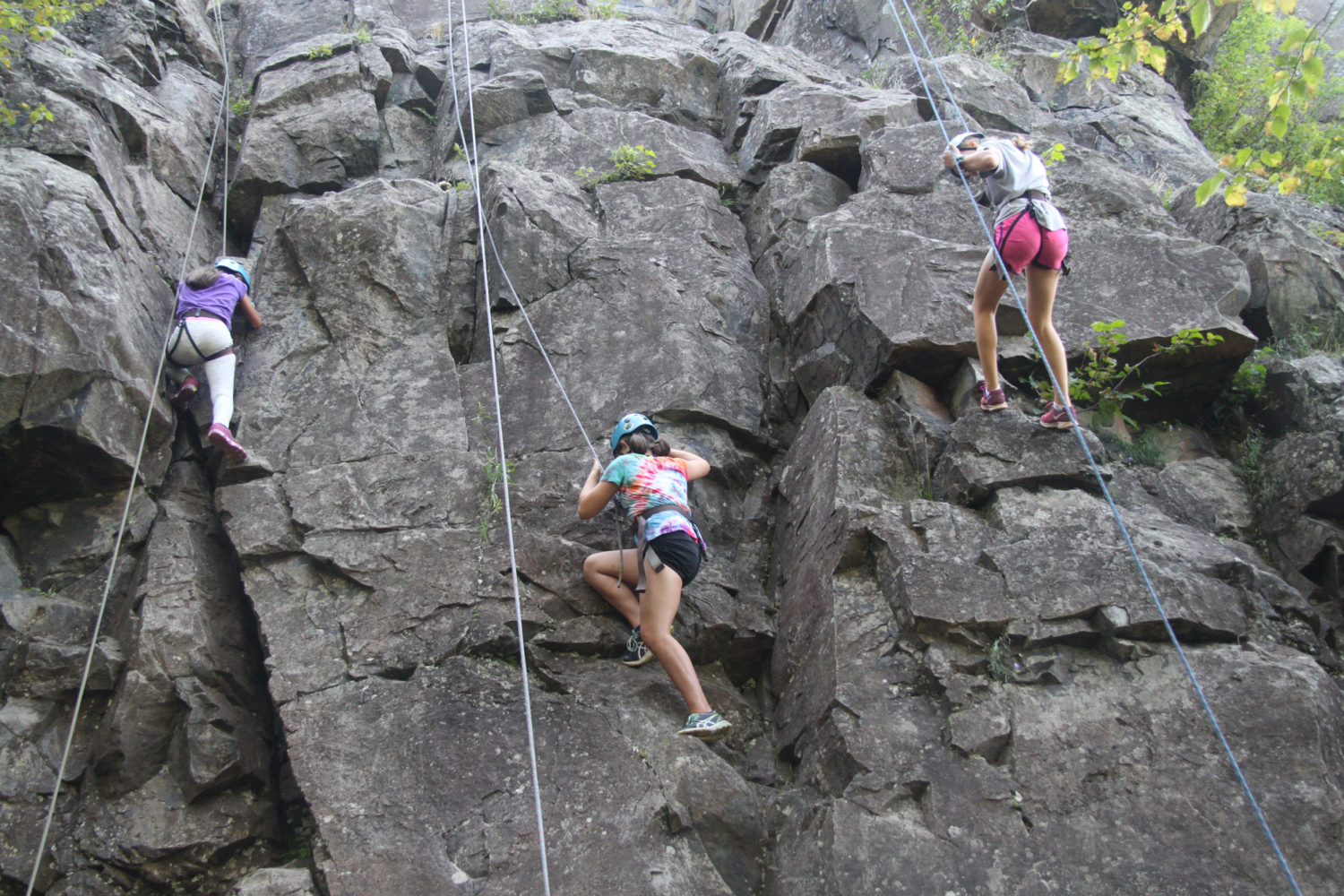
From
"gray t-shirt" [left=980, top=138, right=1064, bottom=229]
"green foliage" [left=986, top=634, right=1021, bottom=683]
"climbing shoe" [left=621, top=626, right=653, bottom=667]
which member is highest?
"gray t-shirt" [left=980, top=138, right=1064, bottom=229]

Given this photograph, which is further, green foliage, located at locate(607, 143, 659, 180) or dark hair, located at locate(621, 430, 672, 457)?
green foliage, located at locate(607, 143, 659, 180)

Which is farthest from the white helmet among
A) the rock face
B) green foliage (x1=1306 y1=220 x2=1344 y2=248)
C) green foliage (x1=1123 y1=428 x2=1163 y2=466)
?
green foliage (x1=1306 y1=220 x2=1344 y2=248)

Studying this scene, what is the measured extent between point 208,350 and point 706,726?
467cm

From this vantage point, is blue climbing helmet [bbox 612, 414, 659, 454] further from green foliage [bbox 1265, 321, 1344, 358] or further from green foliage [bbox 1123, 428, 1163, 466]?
green foliage [bbox 1265, 321, 1344, 358]

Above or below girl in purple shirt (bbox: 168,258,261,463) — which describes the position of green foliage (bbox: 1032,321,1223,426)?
above

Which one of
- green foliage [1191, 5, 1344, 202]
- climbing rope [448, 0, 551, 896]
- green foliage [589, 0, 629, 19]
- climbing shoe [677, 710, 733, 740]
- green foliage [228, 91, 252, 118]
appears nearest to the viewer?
climbing rope [448, 0, 551, 896]

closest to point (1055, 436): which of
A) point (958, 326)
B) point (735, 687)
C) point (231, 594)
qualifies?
point (958, 326)

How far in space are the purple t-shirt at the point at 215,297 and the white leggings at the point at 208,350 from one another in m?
0.12

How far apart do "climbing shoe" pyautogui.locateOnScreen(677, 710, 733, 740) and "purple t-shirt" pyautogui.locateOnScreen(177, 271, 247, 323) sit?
4752 millimetres

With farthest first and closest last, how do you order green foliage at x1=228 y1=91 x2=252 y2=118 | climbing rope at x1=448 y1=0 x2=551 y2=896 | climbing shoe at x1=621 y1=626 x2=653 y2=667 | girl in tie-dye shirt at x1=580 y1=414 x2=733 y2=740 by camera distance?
green foliage at x1=228 y1=91 x2=252 y2=118, climbing shoe at x1=621 y1=626 x2=653 y2=667, girl in tie-dye shirt at x1=580 y1=414 x2=733 y2=740, climbing rope at x1=448 y1=0 x2=551 y2=896

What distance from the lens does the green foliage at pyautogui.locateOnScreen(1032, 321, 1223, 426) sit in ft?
21.8

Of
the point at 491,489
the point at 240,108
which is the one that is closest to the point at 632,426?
the point at 491,489

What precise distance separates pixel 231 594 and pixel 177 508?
82 cm

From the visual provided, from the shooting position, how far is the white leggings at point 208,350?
696 centimetres
